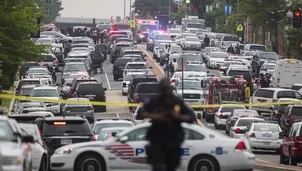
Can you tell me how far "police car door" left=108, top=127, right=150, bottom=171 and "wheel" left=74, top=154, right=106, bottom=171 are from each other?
0.37m

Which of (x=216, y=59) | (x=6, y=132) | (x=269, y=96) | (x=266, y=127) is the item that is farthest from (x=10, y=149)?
(x=216, y=59)

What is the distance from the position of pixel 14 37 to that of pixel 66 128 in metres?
26.2

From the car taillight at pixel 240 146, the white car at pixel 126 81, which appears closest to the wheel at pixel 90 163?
the car taillight at pixel 240 146

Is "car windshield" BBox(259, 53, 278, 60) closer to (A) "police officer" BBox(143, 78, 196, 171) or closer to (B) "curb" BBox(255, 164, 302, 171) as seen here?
(B) "curb" BBox(255, 164, 302, 171)

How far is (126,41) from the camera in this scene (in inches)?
4250

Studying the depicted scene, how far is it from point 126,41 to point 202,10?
54.6 metres

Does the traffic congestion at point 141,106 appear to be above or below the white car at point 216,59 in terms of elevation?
above

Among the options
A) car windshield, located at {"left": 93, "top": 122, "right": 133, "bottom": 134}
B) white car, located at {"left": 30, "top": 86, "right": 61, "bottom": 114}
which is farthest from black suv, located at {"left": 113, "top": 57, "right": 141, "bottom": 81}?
car windshield, located at {"left": 93, "top": 122, "right": 133, "bottom": 134}

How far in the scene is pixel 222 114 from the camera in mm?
56250

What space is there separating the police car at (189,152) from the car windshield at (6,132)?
3968mm

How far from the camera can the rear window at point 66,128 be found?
3136cm

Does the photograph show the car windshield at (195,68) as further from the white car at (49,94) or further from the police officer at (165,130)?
the police officer at (165,130)

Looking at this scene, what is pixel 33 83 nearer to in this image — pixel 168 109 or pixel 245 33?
pixel 168 109

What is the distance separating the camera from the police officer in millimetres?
19281
